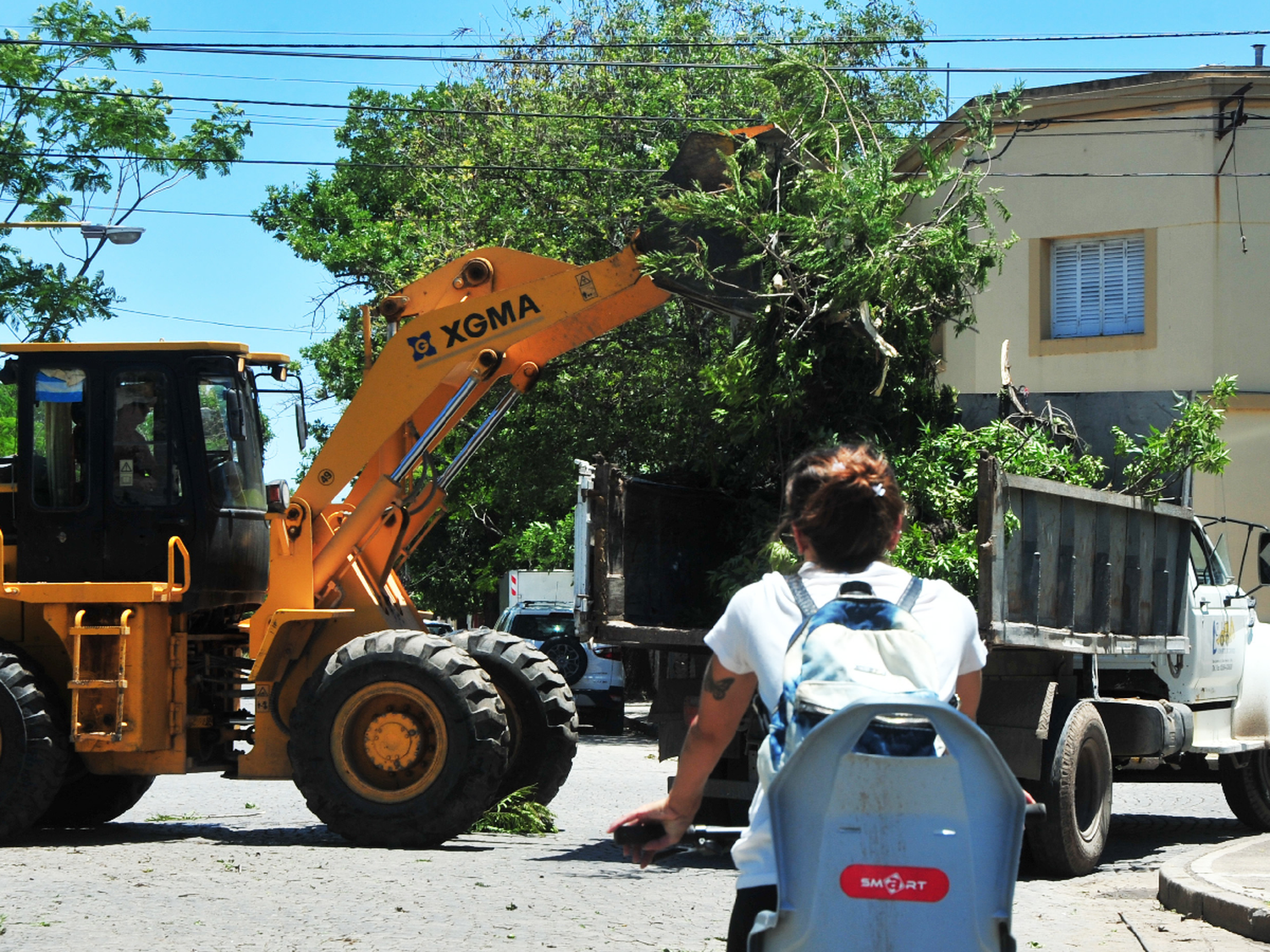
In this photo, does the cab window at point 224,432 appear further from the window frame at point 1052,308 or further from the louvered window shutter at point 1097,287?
the louvered window shutter at point 1097,287

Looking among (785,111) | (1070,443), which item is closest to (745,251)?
(785,111)

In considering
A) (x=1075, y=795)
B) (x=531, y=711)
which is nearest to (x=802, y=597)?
(x=1075, y=795)

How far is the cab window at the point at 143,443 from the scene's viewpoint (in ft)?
36.7

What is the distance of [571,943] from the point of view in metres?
7.11

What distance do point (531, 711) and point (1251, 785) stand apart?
578cm

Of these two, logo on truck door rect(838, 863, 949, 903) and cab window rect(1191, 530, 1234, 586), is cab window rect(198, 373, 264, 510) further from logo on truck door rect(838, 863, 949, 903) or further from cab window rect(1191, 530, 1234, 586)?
logo on truck door rect(838, 863, 949, 903)

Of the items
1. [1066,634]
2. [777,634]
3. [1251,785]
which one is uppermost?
[777,634]

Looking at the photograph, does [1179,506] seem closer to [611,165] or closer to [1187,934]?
[1187,934]

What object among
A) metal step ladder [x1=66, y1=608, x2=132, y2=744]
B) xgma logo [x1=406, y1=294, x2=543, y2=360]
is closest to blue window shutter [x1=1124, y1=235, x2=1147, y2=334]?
xgma logo [x1=406, y1=294, x2=543, y2=360]

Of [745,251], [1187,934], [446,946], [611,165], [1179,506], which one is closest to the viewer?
[446,946]

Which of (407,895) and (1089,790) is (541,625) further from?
(407,895)

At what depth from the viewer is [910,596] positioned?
3244 millimetres

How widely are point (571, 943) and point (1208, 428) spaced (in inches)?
247

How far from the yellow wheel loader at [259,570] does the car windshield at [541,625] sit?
39.2 ft
